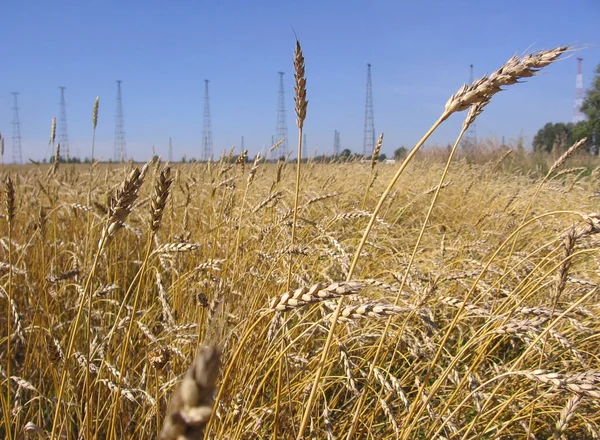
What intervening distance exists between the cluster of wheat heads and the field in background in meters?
0.02

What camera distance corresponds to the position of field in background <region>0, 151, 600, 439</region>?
4.16ft

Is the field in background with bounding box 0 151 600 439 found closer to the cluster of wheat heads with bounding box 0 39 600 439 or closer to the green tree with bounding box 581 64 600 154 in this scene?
the cluster of wheat heads with bounding box 0 39 600 439

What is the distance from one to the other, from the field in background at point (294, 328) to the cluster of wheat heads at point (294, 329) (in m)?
0.02

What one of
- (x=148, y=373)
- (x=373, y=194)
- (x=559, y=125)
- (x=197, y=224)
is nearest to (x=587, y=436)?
(x=148, y=373)

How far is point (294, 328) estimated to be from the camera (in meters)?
1.46

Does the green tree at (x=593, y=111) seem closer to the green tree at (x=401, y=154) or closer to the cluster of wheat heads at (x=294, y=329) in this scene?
the green tree at (x=401, y=154)

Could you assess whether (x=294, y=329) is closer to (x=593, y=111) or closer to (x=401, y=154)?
(x=401, y=154)

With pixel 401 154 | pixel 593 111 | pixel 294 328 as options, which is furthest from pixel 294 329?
pixel 593 111

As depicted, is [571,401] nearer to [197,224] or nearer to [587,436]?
[587,436]

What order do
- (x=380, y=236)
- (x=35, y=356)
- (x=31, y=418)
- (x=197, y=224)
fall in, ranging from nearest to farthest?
(x=31, y=418), (x=35, y=356), (x=380, y=236), (x=197, y=224)

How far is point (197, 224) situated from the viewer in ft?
12.3

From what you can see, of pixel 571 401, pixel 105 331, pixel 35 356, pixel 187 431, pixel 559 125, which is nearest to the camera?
pixel 187 431

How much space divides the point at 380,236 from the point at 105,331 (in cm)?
211

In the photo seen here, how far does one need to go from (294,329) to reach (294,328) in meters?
0.25
